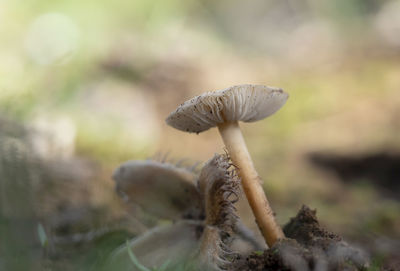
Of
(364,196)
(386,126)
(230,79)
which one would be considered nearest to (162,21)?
(230,79)

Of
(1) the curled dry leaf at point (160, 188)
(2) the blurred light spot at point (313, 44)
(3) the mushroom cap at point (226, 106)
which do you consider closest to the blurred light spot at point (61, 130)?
(1) the curled dry leaf at point (160, 188)

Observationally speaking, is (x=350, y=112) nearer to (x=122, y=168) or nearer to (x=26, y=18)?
(x=122, y=168)

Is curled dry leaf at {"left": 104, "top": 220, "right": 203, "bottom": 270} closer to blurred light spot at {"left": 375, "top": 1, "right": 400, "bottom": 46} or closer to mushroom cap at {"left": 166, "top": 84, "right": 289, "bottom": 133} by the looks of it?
mushroom cap at {"left": 166, "top": 84, "right": 289, "bottom": 133}

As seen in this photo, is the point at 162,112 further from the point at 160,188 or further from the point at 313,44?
the point at 160,188

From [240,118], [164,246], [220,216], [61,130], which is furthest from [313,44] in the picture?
[220,216]

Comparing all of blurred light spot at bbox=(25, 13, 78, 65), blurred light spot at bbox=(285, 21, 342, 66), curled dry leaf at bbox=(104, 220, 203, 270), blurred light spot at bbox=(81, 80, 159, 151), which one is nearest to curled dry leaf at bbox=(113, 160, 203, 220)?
curled dry leaf at bbox=(104, 220, 203, 270)
